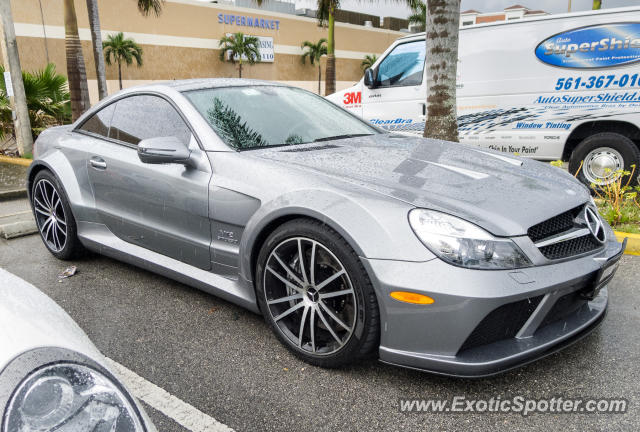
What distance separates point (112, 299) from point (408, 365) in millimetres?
2181

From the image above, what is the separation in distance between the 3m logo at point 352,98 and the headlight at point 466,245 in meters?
5.94

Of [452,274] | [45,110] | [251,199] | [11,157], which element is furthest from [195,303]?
[45,110]

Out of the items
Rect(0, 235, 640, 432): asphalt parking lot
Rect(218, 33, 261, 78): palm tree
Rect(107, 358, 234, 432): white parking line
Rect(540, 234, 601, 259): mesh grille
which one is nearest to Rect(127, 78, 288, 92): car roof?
Rect(0, 235, 640, 432): asphalt parking lot

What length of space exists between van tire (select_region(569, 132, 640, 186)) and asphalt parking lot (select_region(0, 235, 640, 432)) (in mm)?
3033

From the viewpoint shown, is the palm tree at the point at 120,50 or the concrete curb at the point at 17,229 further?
the palm tree at the point at 120,50

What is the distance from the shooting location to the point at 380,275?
2230mm

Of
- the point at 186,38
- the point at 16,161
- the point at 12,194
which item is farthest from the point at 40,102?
the point at 186,38

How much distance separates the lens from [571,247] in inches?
94.3

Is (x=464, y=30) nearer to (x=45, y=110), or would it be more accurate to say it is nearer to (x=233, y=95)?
(x=233, y=95)

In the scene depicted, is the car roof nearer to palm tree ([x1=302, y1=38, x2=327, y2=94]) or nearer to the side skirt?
the side skirt

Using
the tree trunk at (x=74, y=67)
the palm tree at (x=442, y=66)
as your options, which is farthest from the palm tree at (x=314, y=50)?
the palm tree at (x=442, y=66)

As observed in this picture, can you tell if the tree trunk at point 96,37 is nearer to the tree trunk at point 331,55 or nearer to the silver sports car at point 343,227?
the tree trunk at point 331,55

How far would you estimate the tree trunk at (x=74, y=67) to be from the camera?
12180 mm

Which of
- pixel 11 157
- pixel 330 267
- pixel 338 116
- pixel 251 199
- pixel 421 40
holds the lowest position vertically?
pixel 11 157
